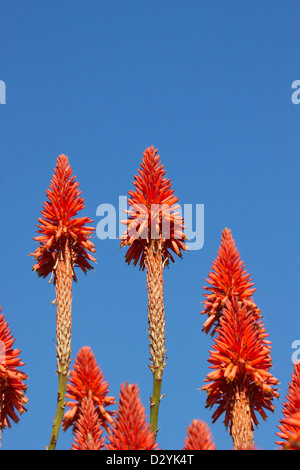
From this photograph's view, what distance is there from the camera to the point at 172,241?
44.6ft

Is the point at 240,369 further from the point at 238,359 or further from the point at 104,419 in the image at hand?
the point at 104,419

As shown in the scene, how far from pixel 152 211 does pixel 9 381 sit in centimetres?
396

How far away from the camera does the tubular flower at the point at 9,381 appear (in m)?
10.8

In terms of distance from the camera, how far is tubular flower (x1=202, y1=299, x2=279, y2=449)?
10.5 metres

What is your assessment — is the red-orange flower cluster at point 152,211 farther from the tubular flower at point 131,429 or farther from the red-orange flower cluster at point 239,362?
the tubular flower at point 131,429

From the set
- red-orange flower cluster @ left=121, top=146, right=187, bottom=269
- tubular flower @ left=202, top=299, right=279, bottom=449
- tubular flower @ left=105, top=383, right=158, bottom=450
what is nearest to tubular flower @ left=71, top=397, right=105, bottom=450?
tubular flower @ left=105, top=383, right=158, bottom=450

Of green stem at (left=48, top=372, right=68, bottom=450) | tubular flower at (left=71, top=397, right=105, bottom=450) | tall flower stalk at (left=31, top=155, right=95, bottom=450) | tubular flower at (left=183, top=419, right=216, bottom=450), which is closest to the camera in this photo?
tubular flower at (left=183, top=419, right=216, bottom=450)

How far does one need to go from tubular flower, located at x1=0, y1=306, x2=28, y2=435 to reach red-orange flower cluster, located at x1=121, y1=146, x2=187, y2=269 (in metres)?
3.28

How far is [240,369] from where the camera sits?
10523 mm

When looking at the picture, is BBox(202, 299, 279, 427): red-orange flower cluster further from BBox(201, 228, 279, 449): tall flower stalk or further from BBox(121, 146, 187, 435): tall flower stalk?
BBox(121, 146, 187, 435): tall flower stalk

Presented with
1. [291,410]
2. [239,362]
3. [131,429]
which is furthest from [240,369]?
[131,429]
